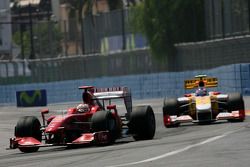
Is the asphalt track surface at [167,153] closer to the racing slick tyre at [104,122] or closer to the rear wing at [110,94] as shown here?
the racing slick tyre at [104,122]

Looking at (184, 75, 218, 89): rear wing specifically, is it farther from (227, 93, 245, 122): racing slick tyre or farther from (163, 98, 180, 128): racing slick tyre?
(227, 93, 245, 122): racing slick tyre

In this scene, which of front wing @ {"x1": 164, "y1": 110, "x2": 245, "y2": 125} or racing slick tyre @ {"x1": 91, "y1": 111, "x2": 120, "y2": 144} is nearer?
racing slick tyre @ {"x1": 91, "y1": 111, "x2": 120, "y2": 144}

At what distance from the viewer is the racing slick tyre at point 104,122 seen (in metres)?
18.1

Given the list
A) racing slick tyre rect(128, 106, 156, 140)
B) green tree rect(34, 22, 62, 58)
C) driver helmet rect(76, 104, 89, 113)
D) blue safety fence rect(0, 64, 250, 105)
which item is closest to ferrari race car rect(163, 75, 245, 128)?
racing slick tyre rect(128, 106, 156, 140)

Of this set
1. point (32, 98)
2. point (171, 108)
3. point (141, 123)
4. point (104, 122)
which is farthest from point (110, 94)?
point (32, 98)

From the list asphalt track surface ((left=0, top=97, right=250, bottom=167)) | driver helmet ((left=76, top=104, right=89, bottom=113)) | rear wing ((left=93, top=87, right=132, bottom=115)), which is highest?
rear wing ((left=93, top=87, right=132, bottom=115))

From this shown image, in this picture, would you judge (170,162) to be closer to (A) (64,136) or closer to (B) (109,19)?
(A) (64,136)

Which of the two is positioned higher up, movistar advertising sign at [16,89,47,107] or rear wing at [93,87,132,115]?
rear wing at [93,87,132,115]

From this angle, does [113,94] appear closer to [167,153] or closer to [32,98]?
[167,153]

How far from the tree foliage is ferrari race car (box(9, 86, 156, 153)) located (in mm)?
42423

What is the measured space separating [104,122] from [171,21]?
4611cm

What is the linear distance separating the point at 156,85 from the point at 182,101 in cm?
2675

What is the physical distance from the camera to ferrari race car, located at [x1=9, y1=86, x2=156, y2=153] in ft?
59.7

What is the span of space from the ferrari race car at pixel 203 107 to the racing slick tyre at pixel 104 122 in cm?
458
